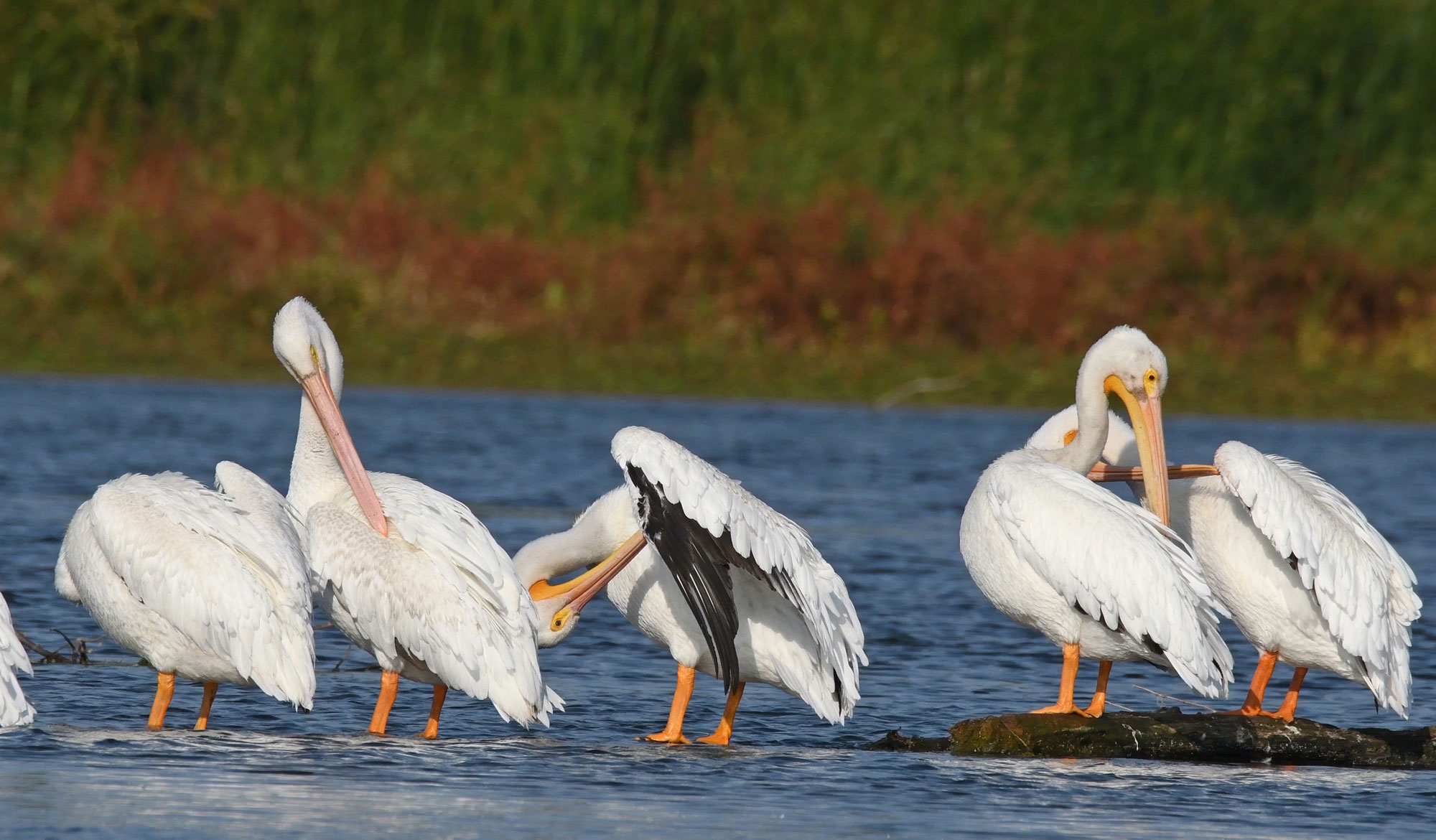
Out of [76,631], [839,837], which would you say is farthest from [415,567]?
[76,631]

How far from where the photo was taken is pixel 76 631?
325 inches

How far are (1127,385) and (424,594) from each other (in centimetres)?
240

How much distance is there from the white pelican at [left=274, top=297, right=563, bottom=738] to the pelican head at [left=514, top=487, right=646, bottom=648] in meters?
0.29

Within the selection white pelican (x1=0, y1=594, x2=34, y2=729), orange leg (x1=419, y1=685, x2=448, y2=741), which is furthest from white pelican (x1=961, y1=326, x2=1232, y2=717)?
white pelican (x1=0, y1=594, x2=34, y2=729)

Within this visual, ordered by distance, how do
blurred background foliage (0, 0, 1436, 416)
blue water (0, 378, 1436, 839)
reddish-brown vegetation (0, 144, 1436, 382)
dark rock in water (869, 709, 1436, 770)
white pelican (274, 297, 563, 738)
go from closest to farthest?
1. blue water (0, 378, 1436, 839)
2. white pelican (274, 297, 563, 738)
3. dark rock in water (869, 709, 1436, 770)
4. blurred background foliage (0, 0, 1436, 416)
5. reddish-brown vegetation (0, 144, 1436, 382)

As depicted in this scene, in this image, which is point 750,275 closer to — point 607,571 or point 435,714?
point 607,571

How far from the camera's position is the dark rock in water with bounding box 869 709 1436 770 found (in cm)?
628

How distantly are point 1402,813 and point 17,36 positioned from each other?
16.6 metres

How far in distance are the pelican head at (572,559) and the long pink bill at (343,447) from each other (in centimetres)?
50

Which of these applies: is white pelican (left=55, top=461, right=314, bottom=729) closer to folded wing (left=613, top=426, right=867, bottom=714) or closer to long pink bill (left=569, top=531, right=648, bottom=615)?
long pink bill (left=569, top=531, right=648, bottom=615)

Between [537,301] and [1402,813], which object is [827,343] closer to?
[537,301]

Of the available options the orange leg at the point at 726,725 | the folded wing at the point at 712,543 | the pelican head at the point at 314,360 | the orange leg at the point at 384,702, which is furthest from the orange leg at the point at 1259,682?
the pelican head at the point at 314,360

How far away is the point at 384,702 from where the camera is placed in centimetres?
647

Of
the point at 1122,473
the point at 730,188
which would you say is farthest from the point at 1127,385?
the point at 730,188
